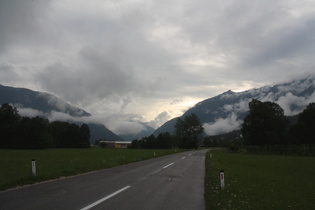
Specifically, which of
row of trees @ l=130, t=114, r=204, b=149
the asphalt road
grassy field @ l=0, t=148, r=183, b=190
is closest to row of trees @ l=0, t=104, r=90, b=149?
row of trees @ l=130, t=114, r=204, b=149

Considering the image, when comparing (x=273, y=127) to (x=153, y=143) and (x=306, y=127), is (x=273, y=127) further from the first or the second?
(x=153, y=143)

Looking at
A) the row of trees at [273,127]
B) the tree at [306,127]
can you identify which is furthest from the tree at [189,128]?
the tree at [306,127]

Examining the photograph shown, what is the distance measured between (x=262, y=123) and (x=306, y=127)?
1216 centimetres

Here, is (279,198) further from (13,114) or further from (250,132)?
(13,114)

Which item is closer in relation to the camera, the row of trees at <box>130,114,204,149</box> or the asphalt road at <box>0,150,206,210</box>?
the asphalt road at <box>0,150,206,210</box>

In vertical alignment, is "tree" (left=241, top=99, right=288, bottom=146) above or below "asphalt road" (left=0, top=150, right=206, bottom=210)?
above

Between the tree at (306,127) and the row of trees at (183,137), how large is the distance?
50.8 meters

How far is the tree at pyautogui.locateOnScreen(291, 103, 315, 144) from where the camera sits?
253ft

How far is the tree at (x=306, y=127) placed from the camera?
7722cm

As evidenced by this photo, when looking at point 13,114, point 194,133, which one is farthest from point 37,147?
point 194,133

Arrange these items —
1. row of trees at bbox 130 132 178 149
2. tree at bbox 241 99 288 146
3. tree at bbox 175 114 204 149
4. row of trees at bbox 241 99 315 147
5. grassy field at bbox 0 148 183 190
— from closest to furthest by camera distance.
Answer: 1. grassy field at bbox 0 148 183 190
2. row of trees at bbox 241 99 315 147
3. tree at bbox 241 99 288 146
4. tree at bbox 175 114 204 149
5. row of trees at bbox 130 132 178 149

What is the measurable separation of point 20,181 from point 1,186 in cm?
145

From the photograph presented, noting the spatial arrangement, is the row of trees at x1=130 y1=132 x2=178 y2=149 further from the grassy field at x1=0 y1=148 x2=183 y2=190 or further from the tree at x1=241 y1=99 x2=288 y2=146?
the grassy field at x1=0 y1=148 x2=183 y2=190

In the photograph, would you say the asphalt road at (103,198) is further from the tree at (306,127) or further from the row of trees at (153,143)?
the row of trees at (153,143)
